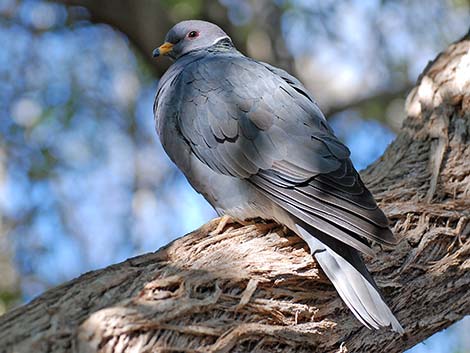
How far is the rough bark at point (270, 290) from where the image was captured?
2.20 m

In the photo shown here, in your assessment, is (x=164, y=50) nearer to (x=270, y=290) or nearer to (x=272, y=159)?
(x=272, y=159)

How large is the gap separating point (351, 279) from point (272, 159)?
61 cm

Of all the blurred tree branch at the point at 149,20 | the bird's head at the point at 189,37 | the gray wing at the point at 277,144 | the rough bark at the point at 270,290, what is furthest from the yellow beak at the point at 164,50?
the blurred tree branch at the point at 149,20

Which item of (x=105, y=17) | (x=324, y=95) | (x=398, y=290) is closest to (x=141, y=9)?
(x=105, y=17)

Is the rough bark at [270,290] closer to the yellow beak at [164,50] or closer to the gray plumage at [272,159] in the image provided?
→ the gray plumage at [272,159]

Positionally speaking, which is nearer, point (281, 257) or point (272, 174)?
point (281, 257)

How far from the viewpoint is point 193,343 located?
2271mm

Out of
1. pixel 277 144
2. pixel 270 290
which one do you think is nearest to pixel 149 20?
pixel 277 144

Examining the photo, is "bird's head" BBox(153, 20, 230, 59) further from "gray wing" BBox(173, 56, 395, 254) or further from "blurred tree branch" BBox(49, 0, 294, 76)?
"blurred tree branch" BBox(49, 0, 294, 76)

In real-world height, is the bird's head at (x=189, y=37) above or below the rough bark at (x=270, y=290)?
above

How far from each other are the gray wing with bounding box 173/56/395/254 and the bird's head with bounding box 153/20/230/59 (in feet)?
1.92

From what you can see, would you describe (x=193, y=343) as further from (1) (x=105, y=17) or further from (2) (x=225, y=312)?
(1) (x=105, y=17)

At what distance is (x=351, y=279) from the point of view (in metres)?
2.56

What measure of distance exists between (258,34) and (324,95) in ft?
2.37
